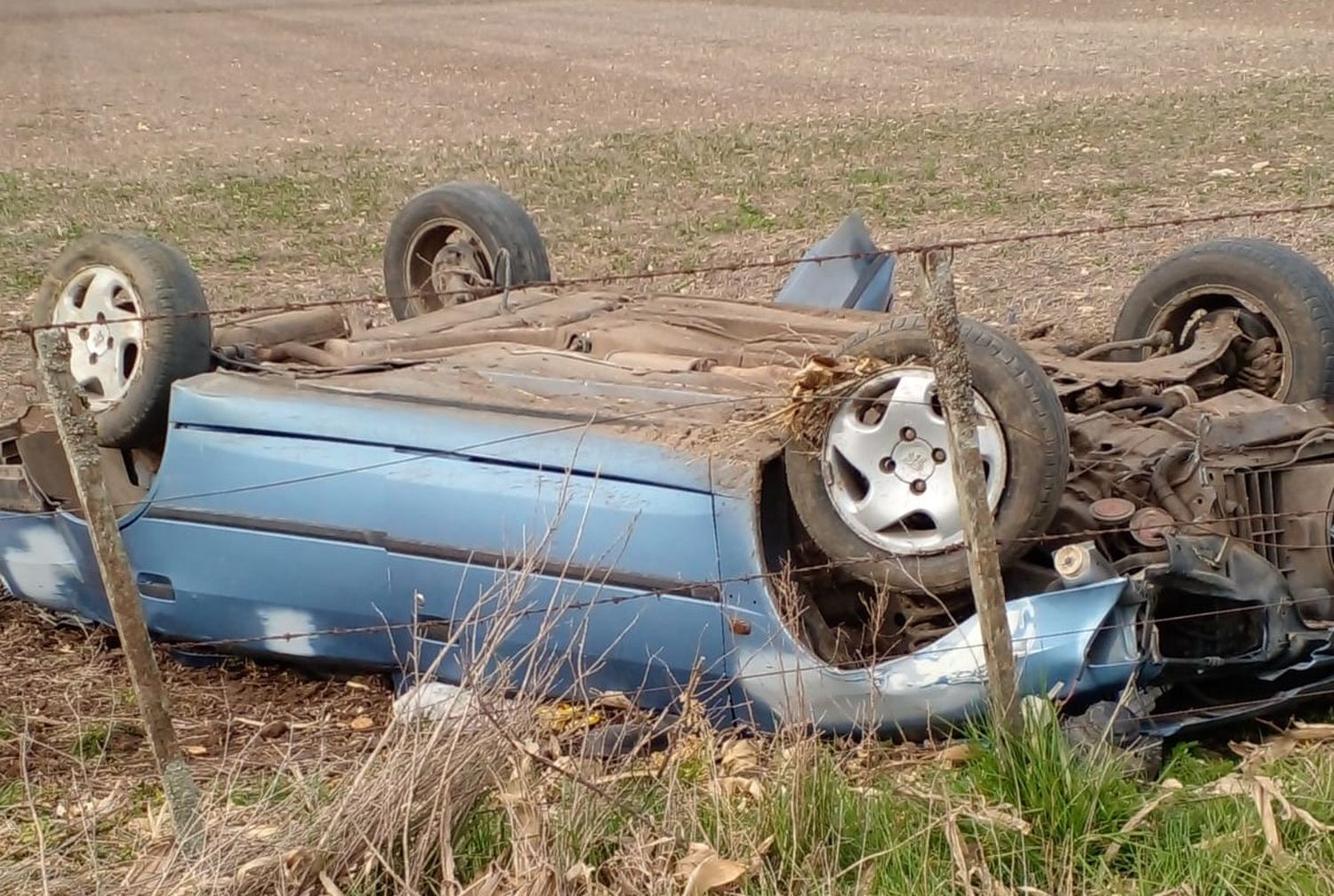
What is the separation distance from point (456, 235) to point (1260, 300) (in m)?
3.48

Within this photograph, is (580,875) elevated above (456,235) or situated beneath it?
situated beneath

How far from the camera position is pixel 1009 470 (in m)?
4.05

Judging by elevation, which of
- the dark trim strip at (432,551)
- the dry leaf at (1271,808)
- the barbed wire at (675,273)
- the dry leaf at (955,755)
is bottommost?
the dry leaf at (1271,808)

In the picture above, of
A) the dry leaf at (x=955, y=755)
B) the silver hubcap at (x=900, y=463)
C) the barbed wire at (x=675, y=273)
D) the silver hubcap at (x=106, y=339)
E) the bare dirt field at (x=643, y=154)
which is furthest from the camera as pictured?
the bare dirt field at (x=643, y=154)

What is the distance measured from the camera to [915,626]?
14.4ft

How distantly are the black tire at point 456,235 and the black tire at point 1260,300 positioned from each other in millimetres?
2634

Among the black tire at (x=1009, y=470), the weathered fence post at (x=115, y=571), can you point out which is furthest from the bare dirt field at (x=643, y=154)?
the black tire at (x=1009, y=470)

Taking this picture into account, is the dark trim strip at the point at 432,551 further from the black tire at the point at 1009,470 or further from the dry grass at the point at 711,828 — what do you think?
the dry grass at the point at 711,828

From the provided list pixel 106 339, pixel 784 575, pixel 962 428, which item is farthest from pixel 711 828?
pixel 106 339

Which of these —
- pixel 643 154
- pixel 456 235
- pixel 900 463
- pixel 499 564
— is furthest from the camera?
pixel 643 154

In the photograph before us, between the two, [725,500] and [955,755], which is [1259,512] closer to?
[955,755]

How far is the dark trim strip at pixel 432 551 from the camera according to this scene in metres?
4.36

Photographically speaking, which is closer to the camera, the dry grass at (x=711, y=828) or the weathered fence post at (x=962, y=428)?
the dry grass at (x=711, y=828)

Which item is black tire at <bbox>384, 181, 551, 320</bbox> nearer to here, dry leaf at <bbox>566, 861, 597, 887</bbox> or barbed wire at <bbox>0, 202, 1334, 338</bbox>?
barbed wire at <bbox>0, 202, 1334, 338</bbox>
